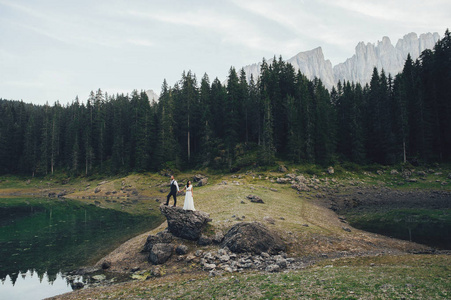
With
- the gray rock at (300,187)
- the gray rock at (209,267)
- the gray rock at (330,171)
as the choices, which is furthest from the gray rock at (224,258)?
the gray rock at (330,171)

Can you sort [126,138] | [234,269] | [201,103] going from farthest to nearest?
[126,138] < [201,103] < [234,269]

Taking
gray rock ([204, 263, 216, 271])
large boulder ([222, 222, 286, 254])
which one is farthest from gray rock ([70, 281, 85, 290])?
large boulder ([222, 222, 286, 254])

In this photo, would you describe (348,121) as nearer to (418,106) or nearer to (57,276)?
(418,106)

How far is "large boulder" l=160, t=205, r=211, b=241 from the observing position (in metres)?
23.0

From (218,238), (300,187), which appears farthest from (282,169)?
(218,238)

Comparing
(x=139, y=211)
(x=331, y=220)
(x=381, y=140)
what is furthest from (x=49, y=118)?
(x=381, y=140)

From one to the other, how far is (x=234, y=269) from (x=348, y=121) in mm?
81800

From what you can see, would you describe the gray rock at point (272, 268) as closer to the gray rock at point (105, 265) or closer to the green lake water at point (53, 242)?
the gray rock at point (105, 265)

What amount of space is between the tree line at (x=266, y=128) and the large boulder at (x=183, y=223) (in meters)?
48.7

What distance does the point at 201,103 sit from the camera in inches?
3688

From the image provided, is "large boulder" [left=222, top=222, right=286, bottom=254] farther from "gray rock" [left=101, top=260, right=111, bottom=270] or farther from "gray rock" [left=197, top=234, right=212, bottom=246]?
"gray rock" [left=101, top=260, right=111, bottom=270]

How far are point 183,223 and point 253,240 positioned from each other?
7308 mm

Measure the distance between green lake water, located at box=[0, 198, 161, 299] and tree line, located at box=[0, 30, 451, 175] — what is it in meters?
40.6

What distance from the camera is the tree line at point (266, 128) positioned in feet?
231
